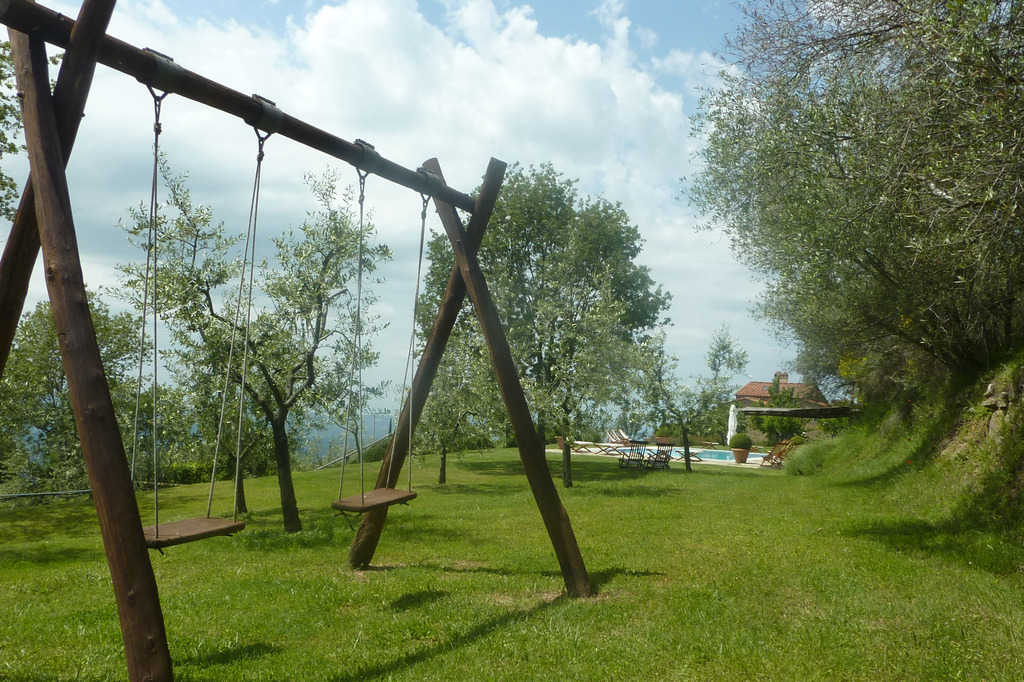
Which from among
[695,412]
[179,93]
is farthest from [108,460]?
[695,412]

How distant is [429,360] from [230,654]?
144 inches

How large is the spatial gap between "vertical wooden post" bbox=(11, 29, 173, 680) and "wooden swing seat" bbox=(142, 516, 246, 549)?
1.96 feet

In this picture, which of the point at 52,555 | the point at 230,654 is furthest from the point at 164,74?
the point at 52,555

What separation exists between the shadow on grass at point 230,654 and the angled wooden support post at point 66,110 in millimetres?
2577

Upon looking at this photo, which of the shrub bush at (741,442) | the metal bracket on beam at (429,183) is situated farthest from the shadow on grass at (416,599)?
the shrub bush at (741,442)

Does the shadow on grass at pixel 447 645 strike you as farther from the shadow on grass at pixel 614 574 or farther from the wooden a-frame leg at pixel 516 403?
the shadow on grass at pixel 614 574

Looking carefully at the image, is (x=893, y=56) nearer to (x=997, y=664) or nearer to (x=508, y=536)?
(x=997, y=664)

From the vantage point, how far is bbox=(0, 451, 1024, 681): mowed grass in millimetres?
5137

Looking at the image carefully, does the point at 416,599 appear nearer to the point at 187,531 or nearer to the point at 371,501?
the point at 371,501

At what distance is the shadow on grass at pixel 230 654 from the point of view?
17.5ft

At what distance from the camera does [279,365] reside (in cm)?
1246

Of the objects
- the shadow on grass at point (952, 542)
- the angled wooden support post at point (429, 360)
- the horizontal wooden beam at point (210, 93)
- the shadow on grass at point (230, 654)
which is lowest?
the shadow on grass at point (230, 654)

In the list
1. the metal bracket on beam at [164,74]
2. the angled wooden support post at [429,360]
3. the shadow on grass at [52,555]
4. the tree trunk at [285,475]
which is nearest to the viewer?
the metal bracket on beam at [164,74]

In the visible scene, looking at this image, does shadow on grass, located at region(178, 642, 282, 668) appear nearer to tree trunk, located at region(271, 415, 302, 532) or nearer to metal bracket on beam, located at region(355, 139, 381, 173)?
metal bracket on beam, located at region(355, 139, 381, 173)
